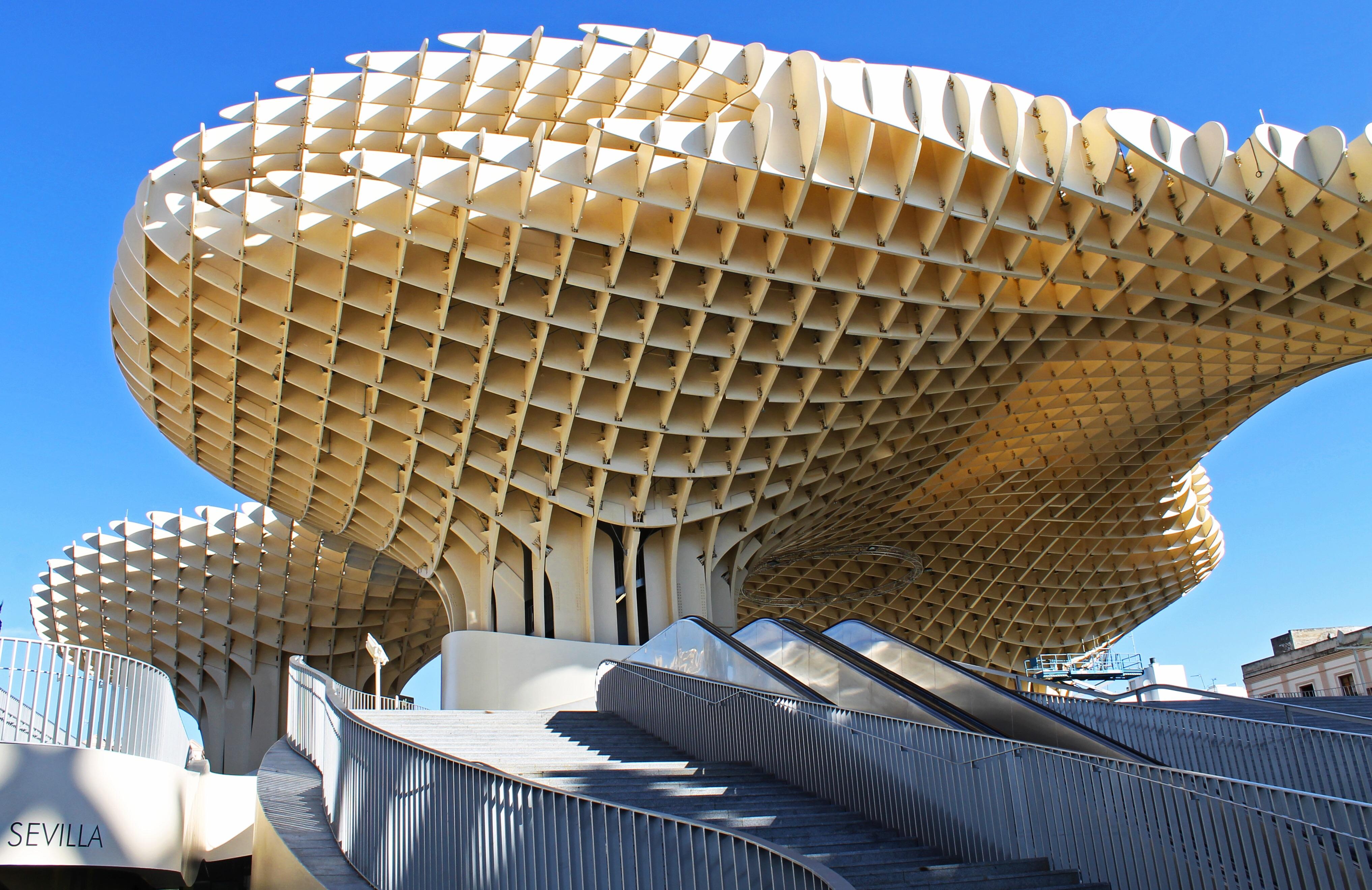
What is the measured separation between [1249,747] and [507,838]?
31.9 ft

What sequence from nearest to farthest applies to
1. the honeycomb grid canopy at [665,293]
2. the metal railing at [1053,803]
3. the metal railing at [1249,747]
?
the metal railing at [1053,803]
the metal railing at [1249,747]
the honeycomb grid canopy at [665,293]

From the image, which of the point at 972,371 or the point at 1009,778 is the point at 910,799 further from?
the point at 972,371

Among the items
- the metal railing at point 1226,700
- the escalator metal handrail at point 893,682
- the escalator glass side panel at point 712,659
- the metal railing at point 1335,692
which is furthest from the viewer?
the metal railing at point 1335,692

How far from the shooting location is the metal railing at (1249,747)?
1081 centimetres

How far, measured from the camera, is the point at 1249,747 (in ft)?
39.8

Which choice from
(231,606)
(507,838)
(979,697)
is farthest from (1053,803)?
(231,606)

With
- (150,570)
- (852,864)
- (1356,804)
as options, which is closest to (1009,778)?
(852,864)

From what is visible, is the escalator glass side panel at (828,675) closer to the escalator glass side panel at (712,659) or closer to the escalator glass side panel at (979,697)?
the escalator glass side panel at (712,659)

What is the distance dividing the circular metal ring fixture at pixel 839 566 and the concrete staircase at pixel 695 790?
22769 mm

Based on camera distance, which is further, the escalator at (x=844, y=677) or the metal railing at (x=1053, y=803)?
the escalator at (x=844, y=677)

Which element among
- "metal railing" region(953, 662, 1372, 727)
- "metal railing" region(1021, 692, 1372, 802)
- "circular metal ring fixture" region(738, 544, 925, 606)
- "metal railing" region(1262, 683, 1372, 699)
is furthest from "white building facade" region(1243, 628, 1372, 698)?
"metal railing" region(1021, 692, 1372, 802)

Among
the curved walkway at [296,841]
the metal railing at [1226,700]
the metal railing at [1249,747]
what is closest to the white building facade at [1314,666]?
the metal railing at [1226,700]

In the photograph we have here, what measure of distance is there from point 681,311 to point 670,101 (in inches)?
183

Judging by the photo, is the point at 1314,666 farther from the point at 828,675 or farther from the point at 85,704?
the point at 85,704
